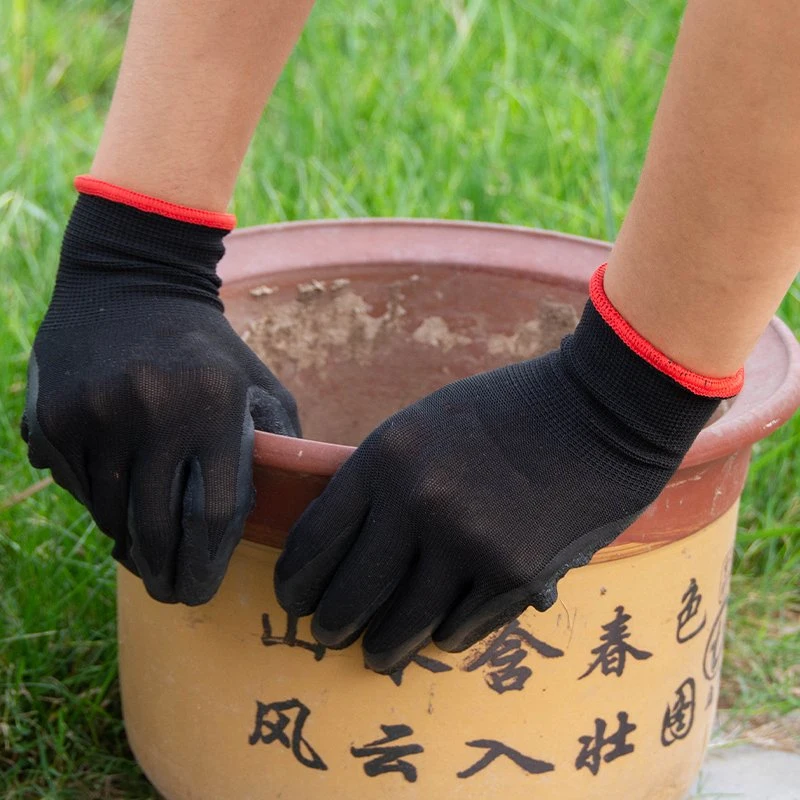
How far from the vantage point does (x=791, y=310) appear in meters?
2.16

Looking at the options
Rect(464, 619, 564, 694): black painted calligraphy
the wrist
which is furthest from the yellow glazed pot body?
the wrist

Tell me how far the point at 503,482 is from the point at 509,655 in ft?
0.81

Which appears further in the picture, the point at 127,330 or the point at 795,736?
the point at 795,736

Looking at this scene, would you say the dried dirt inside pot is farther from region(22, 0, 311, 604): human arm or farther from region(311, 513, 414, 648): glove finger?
region(311, 513, 414, 648): glove finger

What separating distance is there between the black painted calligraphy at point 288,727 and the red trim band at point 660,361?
0.50 m

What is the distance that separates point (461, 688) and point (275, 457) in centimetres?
29

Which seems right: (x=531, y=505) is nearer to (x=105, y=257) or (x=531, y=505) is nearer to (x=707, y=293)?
(x=707, y=293)

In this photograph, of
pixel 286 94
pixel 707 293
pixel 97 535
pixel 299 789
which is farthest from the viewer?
pixel 286 94

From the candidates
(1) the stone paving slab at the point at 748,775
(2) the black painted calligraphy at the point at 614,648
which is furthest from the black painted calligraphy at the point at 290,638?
(1) the stone paving slab at the point at 748,775

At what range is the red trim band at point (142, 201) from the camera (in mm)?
1127

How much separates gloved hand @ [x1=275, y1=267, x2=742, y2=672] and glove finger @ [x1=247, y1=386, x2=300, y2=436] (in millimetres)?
142

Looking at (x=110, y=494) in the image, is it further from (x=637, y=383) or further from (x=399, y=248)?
(x=399, y=248)

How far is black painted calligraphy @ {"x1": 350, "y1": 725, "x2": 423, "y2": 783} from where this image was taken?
1.16 metres

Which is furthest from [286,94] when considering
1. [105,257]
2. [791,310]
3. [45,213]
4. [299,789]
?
[299,789]
